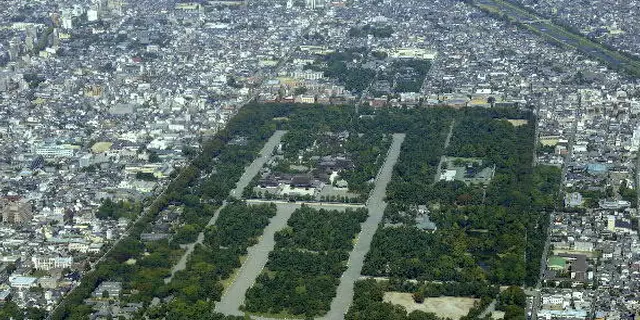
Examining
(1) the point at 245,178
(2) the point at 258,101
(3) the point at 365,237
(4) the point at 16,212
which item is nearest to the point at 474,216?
(3) the point at 365,237

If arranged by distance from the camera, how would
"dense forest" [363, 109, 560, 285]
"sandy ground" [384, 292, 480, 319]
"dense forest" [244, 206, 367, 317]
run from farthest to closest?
"dense forest" [363, 109, 560, 285] < "dense forest" [244, 206, 367, 317] < "sandy ground" [384, 292, 480, 319]

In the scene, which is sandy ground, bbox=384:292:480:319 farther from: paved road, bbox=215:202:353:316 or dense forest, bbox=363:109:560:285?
paved road, bbox=215:202:353:316

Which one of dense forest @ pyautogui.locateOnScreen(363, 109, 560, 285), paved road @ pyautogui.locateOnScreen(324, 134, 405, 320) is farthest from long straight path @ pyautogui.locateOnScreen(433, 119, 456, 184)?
paved road @ pyautogui.locateOnScreen(324, 134, 405, 320)

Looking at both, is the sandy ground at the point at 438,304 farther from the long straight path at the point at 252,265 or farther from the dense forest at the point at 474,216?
the long straight path at the point at 252,265

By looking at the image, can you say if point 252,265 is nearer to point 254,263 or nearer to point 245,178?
point 254,263

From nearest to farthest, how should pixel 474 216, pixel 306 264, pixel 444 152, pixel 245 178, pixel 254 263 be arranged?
1. pixel 306 264
2. pixel 254 263
3. pixel 474 216
4. pixel 245 178
5. pixel 444 152

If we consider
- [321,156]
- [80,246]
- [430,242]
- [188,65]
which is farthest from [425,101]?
[80,246]
